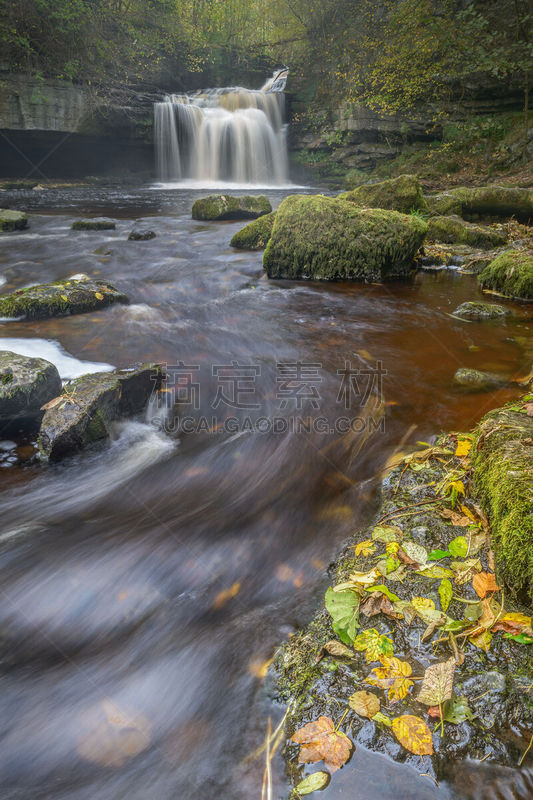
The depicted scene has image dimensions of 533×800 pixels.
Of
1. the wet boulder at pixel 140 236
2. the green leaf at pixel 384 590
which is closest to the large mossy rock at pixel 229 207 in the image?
the wet boulder at pixel 140 236

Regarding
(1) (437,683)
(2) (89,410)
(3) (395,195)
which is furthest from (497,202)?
(1) (437,683)

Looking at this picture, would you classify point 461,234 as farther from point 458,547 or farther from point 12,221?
point 12,221

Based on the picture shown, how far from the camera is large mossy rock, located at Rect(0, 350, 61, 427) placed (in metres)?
3.26

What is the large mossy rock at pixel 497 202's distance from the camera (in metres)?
9.12

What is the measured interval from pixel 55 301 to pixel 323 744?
533 cm

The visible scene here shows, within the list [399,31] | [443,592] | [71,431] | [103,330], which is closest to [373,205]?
[103,330]

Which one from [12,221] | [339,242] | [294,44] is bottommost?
[339,242]

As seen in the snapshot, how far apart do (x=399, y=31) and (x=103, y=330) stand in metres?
20.5

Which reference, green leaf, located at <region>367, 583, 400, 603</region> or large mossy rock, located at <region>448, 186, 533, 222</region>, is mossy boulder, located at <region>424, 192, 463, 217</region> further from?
green leaf, located at <region>367, 583, 400, 603</region>

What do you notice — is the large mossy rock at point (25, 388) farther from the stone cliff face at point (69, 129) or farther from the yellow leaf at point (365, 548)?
the stone cliff face at point (69, 129)

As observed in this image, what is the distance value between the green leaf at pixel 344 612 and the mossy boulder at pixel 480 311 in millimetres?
4608

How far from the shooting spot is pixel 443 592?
1.68 m

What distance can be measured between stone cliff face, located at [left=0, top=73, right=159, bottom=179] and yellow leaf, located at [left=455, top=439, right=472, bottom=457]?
20.1 metres

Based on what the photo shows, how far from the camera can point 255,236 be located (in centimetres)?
905
